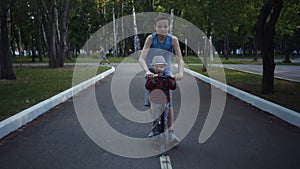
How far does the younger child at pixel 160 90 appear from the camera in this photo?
439cm

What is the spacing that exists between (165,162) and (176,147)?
71 cm

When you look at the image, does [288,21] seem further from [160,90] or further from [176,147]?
[160,90]

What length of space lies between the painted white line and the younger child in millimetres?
405

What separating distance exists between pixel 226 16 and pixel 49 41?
48.1 ft

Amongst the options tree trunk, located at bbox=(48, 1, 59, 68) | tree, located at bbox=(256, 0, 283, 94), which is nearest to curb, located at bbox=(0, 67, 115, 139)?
tree, located at bbox=(256, 0, 283, 94)

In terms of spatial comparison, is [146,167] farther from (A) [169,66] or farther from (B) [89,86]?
(B) [89,86]

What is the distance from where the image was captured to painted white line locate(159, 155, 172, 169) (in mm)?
4293

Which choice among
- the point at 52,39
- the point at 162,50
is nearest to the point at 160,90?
the point at 162,50

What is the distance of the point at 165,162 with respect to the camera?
4.42 meters

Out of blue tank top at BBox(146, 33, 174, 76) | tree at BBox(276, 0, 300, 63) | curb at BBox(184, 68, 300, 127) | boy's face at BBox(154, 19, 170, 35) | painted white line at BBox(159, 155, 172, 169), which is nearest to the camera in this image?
painted white line at BBox(159, 155, 172, 169)

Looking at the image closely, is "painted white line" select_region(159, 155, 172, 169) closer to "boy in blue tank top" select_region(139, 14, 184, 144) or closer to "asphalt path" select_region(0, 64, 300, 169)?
"asphalt path" select_region(0, 64, 300, 169)

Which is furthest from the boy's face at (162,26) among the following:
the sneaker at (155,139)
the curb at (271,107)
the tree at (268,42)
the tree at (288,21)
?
the tree at (288,21)

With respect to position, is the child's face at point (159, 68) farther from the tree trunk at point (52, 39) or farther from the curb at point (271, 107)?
the tree trunk at point (52, 39)

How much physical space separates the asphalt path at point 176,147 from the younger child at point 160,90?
0.53 meters
